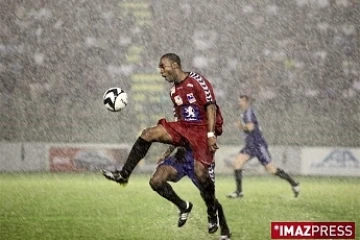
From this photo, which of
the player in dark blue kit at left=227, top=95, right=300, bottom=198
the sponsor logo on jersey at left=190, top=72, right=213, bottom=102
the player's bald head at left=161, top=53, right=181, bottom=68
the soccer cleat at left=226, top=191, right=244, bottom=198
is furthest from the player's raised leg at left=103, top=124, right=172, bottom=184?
the player in dark blue kit at left=227, top=95, right=300, bottom=198

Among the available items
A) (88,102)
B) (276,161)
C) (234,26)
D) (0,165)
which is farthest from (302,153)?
(0,165)

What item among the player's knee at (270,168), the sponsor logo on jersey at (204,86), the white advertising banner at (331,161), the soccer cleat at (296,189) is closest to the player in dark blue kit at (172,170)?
the sponsor logo on jersey at (204,86)

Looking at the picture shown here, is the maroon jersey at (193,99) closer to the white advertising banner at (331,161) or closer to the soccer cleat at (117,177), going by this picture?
the soccer cleat at (117,177)

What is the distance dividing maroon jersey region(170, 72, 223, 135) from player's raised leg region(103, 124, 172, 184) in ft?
0.47

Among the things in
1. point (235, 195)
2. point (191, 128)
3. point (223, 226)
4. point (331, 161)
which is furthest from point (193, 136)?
point (331, 161)

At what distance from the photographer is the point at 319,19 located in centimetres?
489

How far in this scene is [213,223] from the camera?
13.0 feet

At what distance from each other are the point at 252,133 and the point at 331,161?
94 centimetres

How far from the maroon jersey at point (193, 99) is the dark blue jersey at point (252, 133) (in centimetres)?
105

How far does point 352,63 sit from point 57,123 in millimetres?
2355

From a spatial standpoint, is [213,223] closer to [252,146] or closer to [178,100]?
[178,100]

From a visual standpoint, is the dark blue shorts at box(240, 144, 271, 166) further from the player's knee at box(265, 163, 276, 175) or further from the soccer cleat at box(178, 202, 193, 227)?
the soccer cleat at box(178, 202, 193, 227)

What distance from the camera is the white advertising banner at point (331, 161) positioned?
485 cm

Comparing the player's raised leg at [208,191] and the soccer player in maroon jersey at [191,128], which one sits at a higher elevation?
the soccer player in maroon jersey at [191,128]
